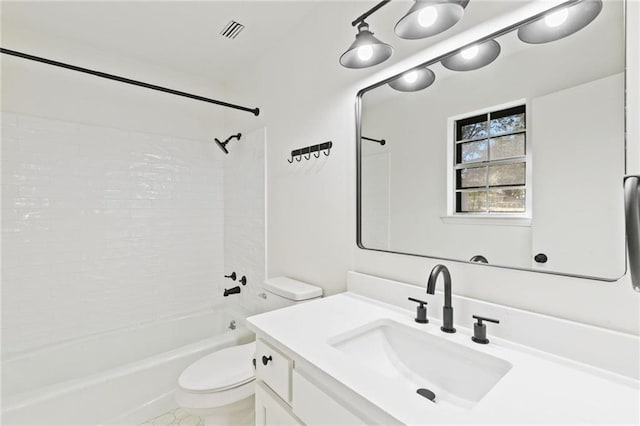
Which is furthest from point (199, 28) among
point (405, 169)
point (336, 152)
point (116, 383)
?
point (116, 383)

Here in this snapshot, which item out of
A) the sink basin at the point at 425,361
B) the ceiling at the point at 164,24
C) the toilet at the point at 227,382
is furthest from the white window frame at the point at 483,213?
the ceiling at the point at 164,24

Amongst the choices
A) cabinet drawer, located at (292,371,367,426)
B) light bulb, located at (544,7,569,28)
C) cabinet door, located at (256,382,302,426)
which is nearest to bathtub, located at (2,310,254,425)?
cabinet door, located at (256,382,302,426)

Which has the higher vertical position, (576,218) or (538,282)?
(576,218)

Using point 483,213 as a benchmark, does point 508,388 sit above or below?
below

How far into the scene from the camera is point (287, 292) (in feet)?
5.46

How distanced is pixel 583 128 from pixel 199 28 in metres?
2.20

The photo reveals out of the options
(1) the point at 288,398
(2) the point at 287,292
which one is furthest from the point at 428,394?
(2) the point at 287,292

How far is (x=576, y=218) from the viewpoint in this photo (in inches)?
34.2

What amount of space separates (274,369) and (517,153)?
109cm

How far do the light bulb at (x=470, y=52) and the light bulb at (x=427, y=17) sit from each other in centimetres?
16

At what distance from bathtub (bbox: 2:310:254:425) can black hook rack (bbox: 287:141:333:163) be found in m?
1.30

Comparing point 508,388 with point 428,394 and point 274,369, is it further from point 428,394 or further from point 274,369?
point 274,369

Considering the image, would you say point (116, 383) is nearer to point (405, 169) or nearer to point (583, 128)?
point (405, 169)

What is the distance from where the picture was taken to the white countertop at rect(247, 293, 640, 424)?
2.01 ft
